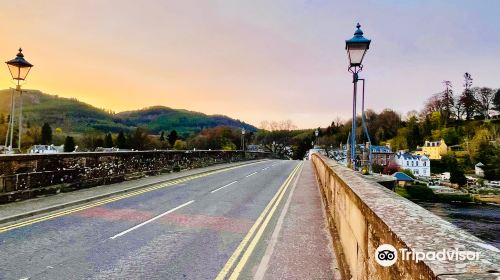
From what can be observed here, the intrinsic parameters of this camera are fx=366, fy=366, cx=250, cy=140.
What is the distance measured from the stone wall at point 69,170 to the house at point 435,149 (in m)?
135

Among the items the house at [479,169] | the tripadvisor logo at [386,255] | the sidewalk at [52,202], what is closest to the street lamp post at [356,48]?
the tripadvisor logo at [386,255]

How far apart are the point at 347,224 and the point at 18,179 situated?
1087 centimetres

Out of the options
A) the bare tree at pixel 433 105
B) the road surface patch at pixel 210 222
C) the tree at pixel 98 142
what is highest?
the bare tree at pixel 433 105

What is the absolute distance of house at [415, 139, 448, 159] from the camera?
136950 millimetres

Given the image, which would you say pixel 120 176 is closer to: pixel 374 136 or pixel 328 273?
pixel 328 273

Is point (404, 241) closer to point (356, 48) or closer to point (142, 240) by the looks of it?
point (142, 240)

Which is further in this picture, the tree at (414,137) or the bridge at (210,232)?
the tree at (414,137)

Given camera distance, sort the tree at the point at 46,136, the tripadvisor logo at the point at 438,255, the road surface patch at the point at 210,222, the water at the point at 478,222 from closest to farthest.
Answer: the tripadvisor logo at the point at 438,255, the road surface patch at the point at 210,222, the water at the point at 478,222, the tree at the point at 46,136

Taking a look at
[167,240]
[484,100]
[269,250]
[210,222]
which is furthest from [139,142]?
[484,100]

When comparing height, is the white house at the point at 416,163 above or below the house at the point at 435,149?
below

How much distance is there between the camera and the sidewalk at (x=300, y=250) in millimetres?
6180

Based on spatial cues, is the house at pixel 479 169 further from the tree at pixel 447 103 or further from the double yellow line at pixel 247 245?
the double yellow line at pixel 247 245

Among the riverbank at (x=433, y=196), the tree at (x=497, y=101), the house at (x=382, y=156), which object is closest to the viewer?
the riverbank at (x=433, y=196)

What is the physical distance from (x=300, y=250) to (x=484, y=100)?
593 feet
